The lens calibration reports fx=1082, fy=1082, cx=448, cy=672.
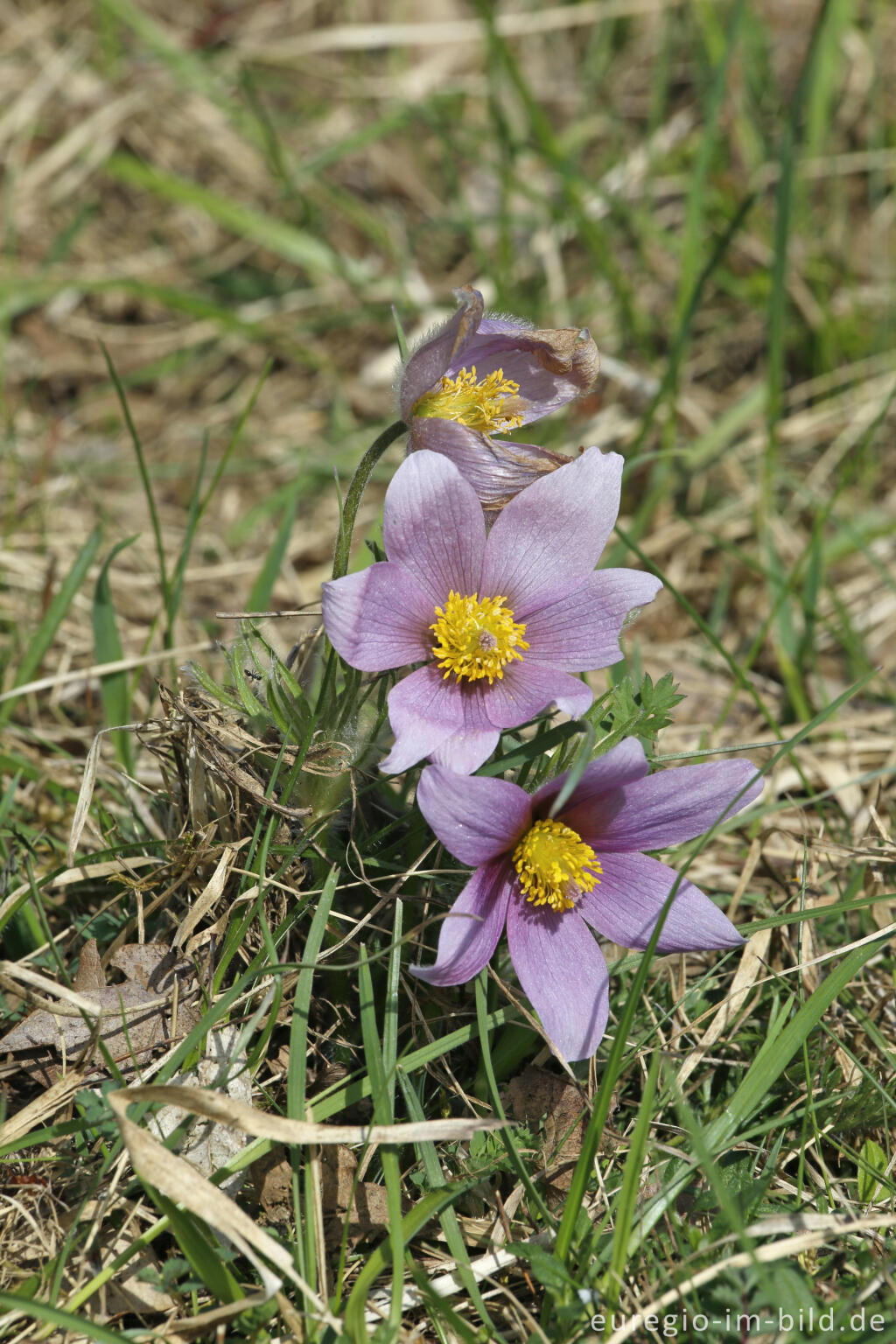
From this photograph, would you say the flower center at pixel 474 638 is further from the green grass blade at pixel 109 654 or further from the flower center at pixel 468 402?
the green grass blade at pixel 109 654

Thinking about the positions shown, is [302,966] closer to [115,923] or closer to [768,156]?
[115,923]

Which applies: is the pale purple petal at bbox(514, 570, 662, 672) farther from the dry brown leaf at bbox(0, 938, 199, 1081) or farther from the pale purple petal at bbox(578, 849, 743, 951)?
the dry brown leaf at bbox(0, 938, 199, 1081)

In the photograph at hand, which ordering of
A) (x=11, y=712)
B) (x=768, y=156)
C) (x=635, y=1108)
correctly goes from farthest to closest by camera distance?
(x=768, y=156)
(x=11, y=712)
(x=635, y=1108)

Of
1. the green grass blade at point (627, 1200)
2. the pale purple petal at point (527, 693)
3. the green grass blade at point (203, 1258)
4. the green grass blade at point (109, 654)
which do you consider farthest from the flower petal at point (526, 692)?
the green grass blade at point (109, 654)

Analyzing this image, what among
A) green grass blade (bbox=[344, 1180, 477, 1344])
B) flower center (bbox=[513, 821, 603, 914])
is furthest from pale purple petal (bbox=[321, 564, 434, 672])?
green grass blade (bbox=[344, 1180, 477, 1344])

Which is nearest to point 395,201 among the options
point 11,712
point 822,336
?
point 822,336
